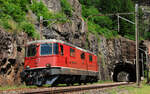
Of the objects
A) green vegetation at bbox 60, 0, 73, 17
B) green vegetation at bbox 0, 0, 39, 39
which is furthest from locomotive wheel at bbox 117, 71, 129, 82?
green vegetation at bbox 0, 0, 39, 39

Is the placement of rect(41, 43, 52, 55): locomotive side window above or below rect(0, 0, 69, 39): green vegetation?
below

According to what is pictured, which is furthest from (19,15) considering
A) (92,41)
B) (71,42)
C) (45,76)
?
(92,41)

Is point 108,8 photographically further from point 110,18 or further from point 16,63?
point 16,63

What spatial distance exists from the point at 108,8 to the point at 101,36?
21.2 metres

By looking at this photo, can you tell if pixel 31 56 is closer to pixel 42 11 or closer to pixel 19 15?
pixel 19 15

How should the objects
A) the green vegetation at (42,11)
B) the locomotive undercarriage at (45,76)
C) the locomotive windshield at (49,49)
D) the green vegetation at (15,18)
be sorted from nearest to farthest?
the locomotive undercarriage at (45,76)
the locomotive windshield at (49,49)
the green vegetation at (15,18)
the green vegetation at (42,11)

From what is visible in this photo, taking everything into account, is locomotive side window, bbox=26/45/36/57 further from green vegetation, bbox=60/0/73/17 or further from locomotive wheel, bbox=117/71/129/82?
locomotive wheel, bbox=117/71/129/82

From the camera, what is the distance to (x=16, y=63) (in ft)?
69.6

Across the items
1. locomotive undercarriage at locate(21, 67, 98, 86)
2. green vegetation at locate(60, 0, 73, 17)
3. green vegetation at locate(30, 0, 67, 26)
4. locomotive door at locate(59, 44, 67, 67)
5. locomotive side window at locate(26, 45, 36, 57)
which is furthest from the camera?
green vegetation at locate(60, 0, 73, 17)

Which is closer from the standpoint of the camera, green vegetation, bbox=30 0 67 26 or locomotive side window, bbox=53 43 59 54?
locomotive side window, bbox=53 43 59 54

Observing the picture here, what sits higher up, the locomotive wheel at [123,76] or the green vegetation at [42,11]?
the green vegetation at [42,11]

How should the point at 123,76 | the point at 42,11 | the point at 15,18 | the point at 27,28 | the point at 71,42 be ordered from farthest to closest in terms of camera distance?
the point at 123,76
the point at 71,42
the point at 42,11
the point at 15,18
the point at 27,28

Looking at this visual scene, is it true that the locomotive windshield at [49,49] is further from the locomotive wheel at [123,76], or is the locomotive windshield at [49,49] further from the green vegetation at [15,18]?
the locomotive wheel at [123,76]

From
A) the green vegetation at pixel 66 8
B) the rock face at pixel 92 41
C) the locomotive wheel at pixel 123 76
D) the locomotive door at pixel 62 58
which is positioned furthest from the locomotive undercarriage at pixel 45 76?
the locomotive wheel at pixel 123 76
